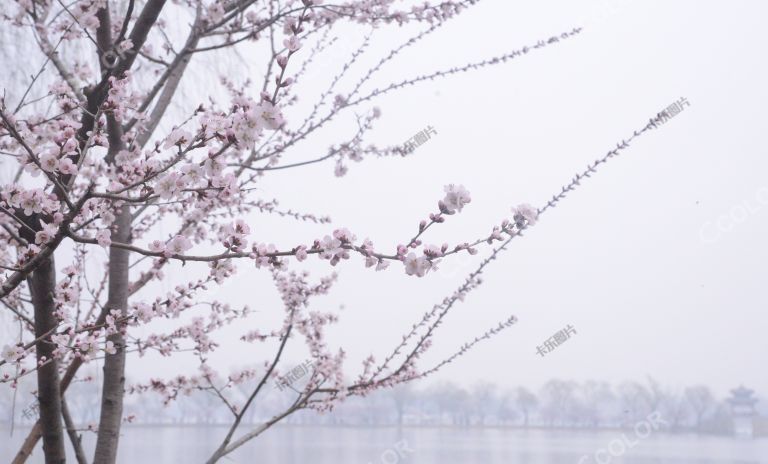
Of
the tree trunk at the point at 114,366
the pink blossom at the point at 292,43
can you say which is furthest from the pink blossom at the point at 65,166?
the tree trunk at the point at 114,366

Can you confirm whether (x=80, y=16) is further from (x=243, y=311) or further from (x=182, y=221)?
(x=243, y=311)

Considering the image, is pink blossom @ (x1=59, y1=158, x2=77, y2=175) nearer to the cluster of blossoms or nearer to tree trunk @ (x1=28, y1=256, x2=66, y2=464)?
the cluster of blossoms

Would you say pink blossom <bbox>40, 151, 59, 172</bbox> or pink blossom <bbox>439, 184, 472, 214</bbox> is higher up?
pink blossom <bbox>40, 151, 59, 172</bbox>

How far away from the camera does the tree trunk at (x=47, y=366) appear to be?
1.74m

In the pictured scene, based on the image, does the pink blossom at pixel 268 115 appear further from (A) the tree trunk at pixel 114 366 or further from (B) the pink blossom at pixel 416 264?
(A) the tree trunk at pixel 114 366

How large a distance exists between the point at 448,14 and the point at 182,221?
1.78 metres

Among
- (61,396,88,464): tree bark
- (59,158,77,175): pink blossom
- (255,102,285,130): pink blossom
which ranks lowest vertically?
(61,396,88,464): tree bark

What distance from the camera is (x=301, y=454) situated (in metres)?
22.7

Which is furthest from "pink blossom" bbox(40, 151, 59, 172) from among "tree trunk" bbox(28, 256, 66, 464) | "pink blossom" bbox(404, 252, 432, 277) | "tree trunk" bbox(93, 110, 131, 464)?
"tree trunk" bbox(93, 110, 131, 464)

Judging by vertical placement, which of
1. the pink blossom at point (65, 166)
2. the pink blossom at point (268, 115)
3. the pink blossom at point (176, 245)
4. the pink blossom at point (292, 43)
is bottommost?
the pink blossom at point (176, 245)

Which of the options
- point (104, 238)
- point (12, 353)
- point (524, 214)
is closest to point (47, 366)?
point (12, 353)

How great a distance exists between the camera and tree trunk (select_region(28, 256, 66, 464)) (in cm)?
174

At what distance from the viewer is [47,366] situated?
1.89 metres

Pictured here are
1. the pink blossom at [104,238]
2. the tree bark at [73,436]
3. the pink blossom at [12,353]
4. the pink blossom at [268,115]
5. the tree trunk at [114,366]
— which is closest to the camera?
the pink blossom at [268,115]
